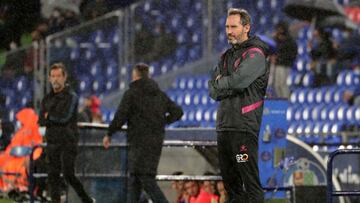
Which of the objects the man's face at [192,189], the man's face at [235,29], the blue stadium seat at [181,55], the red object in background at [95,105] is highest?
the man's face at [235,29]

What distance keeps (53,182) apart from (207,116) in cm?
516

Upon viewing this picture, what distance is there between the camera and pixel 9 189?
15781 millimetres

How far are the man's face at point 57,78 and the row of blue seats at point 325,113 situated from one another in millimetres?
5076

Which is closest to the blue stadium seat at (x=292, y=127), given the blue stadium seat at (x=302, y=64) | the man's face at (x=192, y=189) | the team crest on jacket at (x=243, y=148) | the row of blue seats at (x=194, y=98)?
the blue stadium seat at (x=302, y=64)

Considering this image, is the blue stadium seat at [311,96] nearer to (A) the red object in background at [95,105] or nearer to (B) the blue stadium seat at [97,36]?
(A) the red object in background at [95,105]

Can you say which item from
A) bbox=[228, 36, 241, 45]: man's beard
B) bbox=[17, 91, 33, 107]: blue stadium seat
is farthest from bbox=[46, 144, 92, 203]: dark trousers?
bbox=[17, 91, 33, 107]: blue stadium seat

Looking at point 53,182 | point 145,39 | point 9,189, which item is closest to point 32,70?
point 145,39

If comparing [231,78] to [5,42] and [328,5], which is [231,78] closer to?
[328,5]

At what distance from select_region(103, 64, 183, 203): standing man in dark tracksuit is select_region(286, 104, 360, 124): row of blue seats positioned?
4927 mm

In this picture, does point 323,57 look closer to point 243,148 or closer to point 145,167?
point 145,167

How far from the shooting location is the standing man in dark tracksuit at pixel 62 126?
12.6m

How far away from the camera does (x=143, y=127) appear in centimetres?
1229

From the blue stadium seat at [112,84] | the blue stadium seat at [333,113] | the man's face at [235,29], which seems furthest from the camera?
the blue stadium seat at [112,84]

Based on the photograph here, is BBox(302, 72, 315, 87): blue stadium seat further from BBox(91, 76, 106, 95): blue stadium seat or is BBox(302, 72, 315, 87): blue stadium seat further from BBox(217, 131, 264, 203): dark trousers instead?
BBox(217, 131, 264, 203): dark trousers
